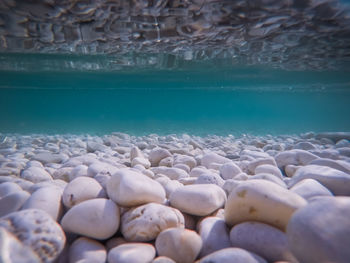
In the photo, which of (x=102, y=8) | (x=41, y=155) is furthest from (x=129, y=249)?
(x=102, y=8)

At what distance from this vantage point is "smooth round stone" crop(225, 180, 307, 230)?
1401 mm

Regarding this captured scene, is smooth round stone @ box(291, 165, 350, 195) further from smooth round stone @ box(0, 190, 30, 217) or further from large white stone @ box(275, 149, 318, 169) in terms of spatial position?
smooth round stone @ box(0, 190, 30, 217)

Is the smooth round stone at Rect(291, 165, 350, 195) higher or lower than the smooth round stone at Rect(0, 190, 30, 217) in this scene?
higher

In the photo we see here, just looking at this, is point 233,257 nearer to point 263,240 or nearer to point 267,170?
point 263,240

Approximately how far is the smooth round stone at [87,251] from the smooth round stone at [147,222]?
19 centimetres

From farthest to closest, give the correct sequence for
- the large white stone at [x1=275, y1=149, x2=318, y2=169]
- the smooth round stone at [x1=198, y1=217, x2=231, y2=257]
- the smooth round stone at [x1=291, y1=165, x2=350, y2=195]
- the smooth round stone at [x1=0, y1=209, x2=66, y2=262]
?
the large white stone at [x1=275, y1=149, x2=318, y2=169]
the smooth round stone at [x1=291, y1=165, x2=350, y2=195]
the smooth round stone at [x1=198, y1=217, x2=231, y2=257]
the smooth round stone at [x1=0, y1=209, x2=66, y2=262]

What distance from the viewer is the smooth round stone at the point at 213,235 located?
4.74ft

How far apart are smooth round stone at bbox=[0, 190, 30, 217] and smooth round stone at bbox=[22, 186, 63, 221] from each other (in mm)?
121

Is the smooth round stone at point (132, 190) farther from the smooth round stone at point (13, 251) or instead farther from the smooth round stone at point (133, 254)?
the smooth round stone at point (13, 251)

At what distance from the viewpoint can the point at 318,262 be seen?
42.1 inches

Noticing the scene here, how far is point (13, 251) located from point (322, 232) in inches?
64.5

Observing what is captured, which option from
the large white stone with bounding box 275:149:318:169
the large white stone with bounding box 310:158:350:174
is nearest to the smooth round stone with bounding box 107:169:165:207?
the large white stone with bounding box 310:158:350:174

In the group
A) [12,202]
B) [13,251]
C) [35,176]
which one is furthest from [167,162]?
[13,251]

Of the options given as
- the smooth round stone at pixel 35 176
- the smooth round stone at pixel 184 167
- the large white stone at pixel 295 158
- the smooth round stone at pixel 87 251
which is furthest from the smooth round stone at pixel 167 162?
the smooth round stone at pixel 87 251
